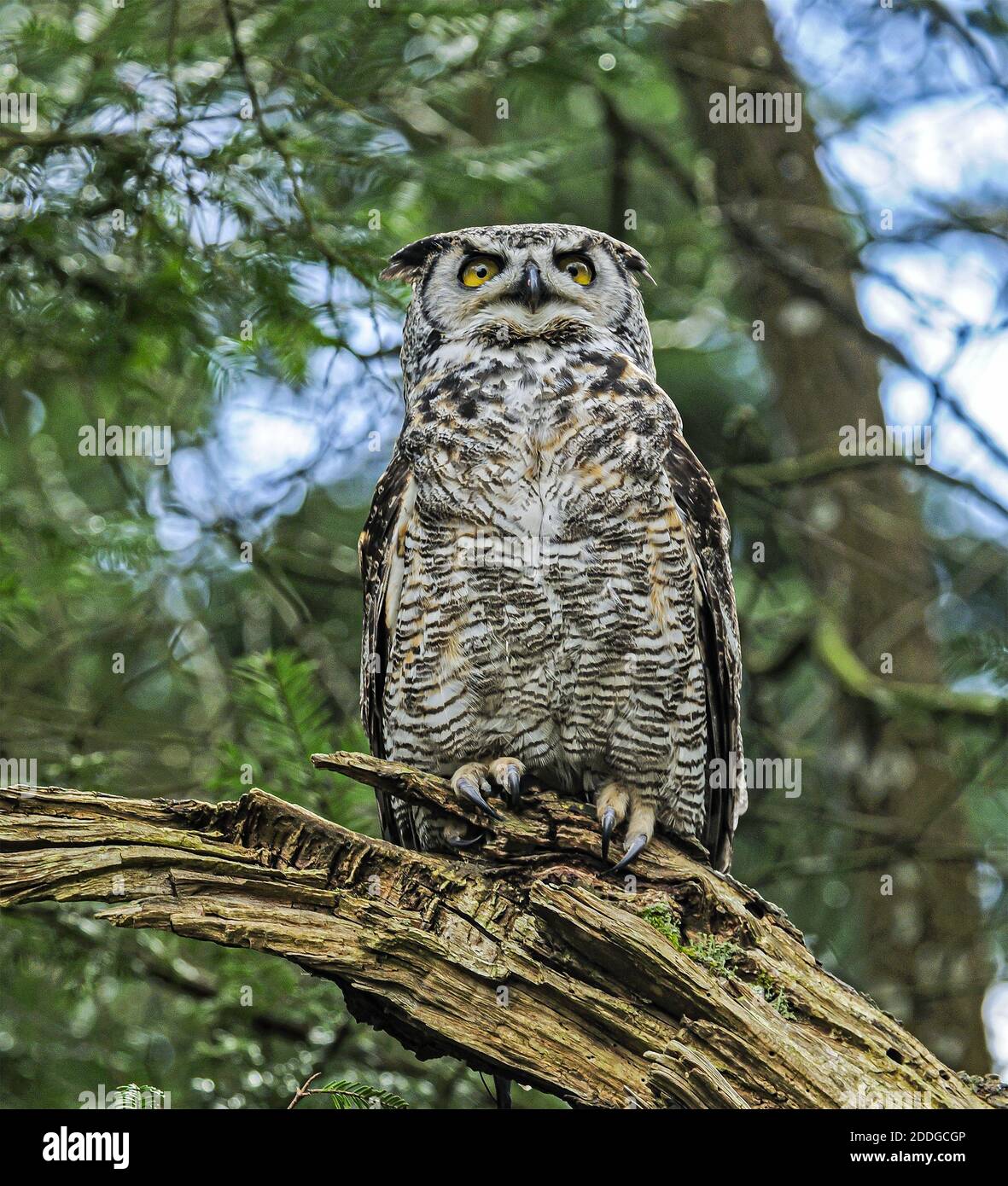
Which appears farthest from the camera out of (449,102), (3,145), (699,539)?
(449,102)

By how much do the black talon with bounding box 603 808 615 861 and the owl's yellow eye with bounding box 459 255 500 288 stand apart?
1489 mm

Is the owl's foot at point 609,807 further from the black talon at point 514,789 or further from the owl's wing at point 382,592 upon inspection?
the owl's wing at point 382,592

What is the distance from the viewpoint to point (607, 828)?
9.44 feet

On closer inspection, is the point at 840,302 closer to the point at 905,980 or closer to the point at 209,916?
the point at 905,980

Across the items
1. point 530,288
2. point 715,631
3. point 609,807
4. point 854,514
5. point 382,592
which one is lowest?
point 609,807

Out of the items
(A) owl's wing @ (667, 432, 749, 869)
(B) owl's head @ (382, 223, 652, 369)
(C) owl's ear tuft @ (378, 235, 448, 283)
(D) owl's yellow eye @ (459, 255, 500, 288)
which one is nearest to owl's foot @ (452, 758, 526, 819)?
(A) owl's wing @ (667, 432, 749, 869)

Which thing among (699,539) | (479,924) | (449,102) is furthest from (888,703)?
(449,102)

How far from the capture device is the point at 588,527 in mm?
2941

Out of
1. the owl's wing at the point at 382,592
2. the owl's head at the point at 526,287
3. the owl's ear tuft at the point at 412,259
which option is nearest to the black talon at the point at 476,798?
the owl's wing at the point at 382,592

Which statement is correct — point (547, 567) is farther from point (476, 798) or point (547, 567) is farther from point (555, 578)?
point (476, 798)

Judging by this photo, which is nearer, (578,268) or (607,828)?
(607,828)

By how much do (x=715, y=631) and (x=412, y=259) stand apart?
138 centimetres

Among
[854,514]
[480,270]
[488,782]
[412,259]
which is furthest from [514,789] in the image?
[854,514]

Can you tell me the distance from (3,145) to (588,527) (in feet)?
6.81
